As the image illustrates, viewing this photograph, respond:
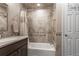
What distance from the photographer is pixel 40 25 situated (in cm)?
220

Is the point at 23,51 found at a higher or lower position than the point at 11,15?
lower

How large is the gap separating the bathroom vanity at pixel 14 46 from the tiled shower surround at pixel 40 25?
0.17 meters

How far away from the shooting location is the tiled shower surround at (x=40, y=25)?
2199mm

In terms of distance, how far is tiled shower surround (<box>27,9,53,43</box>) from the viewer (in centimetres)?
220

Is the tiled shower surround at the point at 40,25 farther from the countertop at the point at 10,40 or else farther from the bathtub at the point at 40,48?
the countertop at the point at 10,40

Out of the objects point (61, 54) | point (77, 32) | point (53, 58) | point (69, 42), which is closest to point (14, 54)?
point (53, 58)

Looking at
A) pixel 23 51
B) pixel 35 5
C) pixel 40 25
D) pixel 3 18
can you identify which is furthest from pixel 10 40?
pixel 35 5

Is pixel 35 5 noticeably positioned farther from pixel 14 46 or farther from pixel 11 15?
pixel 14 46

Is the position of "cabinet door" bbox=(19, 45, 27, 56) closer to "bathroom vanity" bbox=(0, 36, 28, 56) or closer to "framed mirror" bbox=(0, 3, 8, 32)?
"bathroom vanity" bbox=(0, 36, 28, 56)

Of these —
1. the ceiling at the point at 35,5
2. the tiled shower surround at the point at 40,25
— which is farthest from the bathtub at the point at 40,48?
the ceiling at the point at 35,5

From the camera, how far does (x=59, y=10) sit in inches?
85.4

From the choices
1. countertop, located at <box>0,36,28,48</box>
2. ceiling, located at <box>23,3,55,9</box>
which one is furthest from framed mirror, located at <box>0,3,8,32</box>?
ceiling, located at <box>23,3,55,9</box>

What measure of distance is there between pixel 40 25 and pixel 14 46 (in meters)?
0.56

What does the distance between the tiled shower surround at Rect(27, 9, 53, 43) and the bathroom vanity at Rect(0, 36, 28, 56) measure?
17 centimetres
